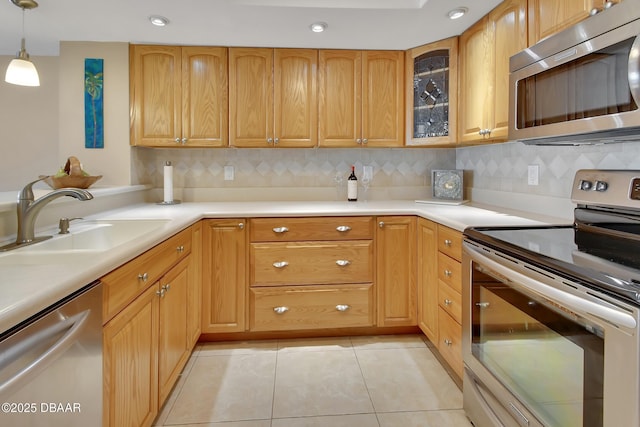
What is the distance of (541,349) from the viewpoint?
4.02 feet

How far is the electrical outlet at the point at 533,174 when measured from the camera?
2240mm

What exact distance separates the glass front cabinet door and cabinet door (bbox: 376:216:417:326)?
665 millimetres

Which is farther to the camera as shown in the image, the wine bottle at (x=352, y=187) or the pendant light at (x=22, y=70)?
the wine bottle at (x=352, y=187)

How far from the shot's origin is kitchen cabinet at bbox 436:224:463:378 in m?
1.96

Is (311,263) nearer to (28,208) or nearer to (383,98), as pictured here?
(383,98)

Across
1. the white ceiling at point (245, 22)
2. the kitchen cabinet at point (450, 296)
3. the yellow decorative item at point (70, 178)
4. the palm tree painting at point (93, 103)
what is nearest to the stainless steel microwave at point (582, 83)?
the kitchen cabinet at point (450, 296)

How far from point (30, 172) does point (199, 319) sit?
2.04m

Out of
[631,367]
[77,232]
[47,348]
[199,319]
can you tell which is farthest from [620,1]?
[199,319]

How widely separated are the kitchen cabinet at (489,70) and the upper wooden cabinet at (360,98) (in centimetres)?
49

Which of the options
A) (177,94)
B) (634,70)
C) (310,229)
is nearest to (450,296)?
(310,229)

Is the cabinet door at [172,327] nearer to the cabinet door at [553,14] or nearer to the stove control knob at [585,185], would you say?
the stove control knob at [585,185]

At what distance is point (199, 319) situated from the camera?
2432 mm

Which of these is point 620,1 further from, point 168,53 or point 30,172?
point 30,172

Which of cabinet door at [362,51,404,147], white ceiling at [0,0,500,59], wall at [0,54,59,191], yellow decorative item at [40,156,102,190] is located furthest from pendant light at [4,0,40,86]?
cabinet door at [362,51,404,147]
